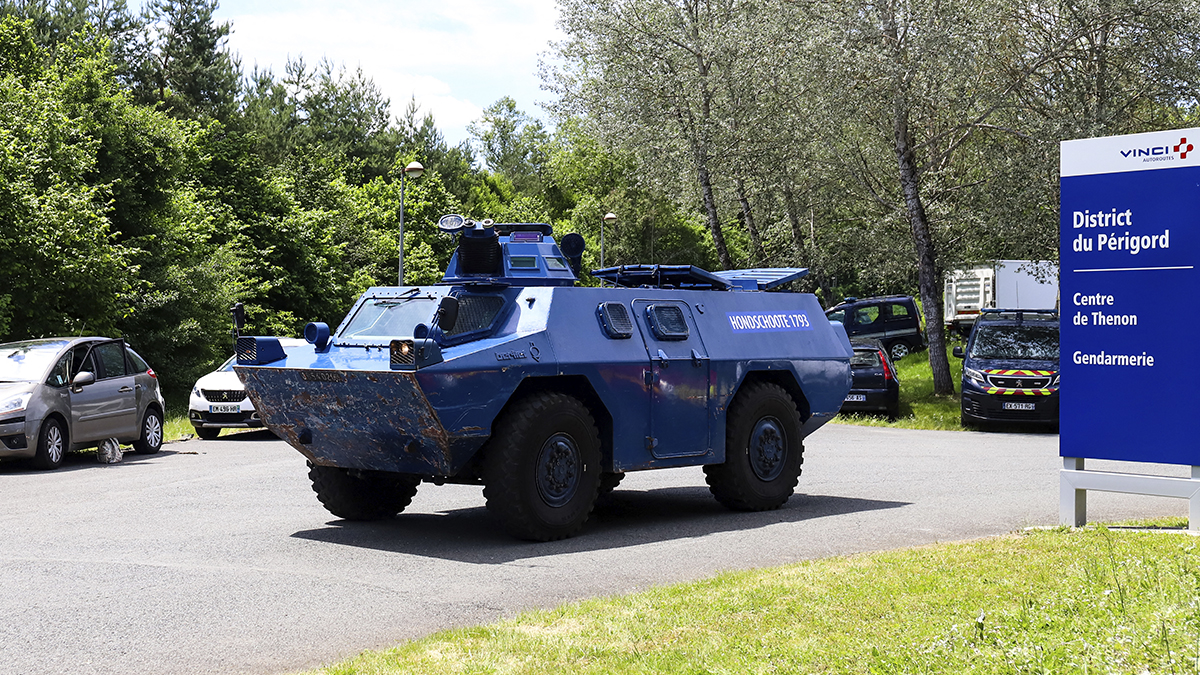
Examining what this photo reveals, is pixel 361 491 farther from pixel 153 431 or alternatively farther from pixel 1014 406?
pixel 1014 406

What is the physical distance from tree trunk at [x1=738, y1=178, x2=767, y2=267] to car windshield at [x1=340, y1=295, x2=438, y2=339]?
2123 cm

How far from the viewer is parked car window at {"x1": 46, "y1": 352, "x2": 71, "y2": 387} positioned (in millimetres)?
15773

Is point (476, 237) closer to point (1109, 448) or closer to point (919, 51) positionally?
point (1109, 448)

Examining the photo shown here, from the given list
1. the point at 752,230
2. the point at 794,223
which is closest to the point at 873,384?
the point at 794,223

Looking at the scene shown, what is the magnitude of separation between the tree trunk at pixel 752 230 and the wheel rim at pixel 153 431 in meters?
16.7

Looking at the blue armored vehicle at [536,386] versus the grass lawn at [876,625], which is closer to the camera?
the grass lawn at [876,625]

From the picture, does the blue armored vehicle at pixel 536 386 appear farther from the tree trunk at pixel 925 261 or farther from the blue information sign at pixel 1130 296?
the tree trunk at pixel 925 261

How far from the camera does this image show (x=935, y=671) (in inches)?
202

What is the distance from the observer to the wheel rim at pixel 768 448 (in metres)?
11.4

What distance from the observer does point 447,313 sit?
9.19 metres

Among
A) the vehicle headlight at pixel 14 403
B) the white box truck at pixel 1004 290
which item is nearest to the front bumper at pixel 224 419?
the vehicle headlight at pixel 14 403

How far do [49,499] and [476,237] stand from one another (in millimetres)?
5523

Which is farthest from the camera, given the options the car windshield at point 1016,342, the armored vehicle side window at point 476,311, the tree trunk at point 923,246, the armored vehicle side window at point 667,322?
the tree trunk at point 923,246

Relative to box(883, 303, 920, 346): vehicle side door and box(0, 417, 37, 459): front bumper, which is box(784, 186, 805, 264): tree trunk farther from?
box(0, 417, 37, 459): front bumper
